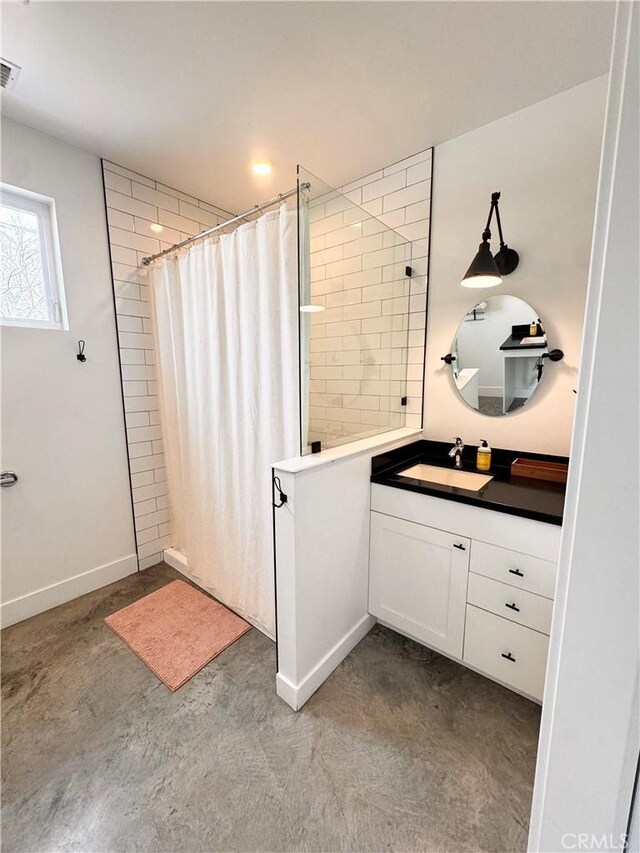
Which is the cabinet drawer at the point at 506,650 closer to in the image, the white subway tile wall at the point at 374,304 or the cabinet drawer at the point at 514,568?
the cabinet drawer at the point at 514,568

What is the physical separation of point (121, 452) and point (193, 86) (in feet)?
6.52

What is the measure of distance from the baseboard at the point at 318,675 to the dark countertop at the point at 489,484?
0.79 m

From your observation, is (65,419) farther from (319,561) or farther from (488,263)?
(488,263)

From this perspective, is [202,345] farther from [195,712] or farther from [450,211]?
[195,712]

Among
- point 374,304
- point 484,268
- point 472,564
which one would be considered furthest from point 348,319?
point 472,564

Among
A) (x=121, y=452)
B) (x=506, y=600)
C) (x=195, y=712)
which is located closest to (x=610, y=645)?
(x=506, y=600)

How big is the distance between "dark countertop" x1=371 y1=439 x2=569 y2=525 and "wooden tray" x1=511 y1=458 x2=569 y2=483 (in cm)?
3

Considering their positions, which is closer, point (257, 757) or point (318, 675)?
point (257, 757)

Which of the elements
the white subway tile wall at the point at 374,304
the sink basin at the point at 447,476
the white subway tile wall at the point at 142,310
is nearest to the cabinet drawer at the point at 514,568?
the sink basin at the point at 447,476

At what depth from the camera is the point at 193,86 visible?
145 centimetres

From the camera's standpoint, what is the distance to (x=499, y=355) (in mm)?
1779

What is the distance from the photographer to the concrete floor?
1022 millimetres

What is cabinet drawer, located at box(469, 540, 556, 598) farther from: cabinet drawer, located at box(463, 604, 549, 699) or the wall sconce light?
the wall sconce light

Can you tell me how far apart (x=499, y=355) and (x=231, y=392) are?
1.43 meters
